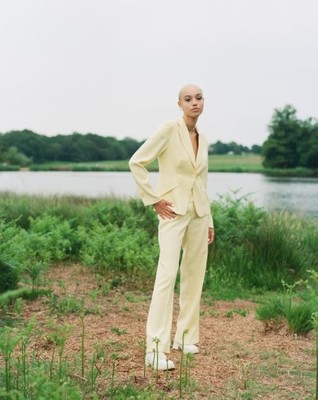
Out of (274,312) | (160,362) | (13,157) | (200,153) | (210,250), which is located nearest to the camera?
(160,362)

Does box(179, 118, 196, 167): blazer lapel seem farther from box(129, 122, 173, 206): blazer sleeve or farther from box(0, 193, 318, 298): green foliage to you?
box(0, 193, 318, 298): green foliage

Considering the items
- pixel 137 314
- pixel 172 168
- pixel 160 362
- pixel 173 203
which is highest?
pixel 172 168

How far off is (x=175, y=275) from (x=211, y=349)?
3.11ft

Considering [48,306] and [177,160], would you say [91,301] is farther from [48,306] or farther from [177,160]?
[177,160]

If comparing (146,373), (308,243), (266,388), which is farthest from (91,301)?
(308,243)

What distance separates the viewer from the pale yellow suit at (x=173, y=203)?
4.55 metres

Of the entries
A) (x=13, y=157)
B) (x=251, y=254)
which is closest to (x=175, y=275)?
(x=251, y=254)

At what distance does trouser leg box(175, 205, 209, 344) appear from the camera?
4.79 metres

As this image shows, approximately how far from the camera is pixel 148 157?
4574 millimetres

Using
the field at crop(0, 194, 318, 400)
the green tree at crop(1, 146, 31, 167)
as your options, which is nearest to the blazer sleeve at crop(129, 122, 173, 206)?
the field at crop(0, 194, 318, 400)

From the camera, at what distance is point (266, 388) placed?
4.28 metres

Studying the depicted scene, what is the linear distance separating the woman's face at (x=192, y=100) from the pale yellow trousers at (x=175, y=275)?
653mm

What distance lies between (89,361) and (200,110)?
1.91m

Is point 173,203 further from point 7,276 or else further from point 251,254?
point 251,254
